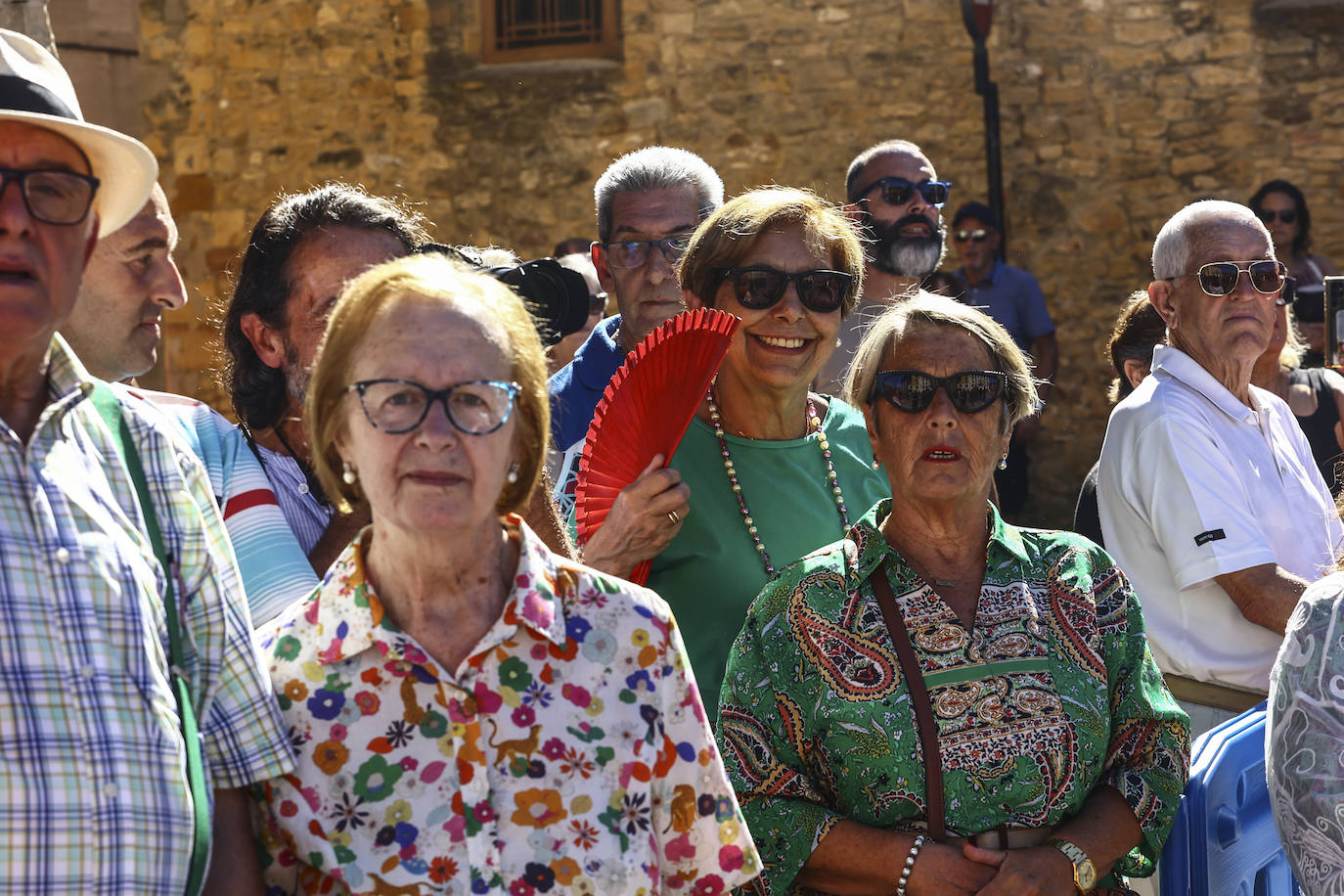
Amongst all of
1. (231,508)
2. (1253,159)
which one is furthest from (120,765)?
(1253,159)

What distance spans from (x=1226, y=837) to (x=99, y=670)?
2.14 meters

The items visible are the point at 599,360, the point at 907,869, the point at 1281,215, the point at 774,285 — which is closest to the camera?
the point at 907,869

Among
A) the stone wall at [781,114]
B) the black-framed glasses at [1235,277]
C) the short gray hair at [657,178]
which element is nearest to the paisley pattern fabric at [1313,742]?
the black-framed glasses at [1235,277]

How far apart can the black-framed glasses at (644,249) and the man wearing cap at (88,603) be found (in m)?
2.09

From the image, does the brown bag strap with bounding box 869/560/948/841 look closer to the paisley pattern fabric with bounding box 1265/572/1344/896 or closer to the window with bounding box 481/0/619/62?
the paisley pattern fabric with bounding box 1265/572/1344/896

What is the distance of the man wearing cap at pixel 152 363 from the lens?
7.95 feet

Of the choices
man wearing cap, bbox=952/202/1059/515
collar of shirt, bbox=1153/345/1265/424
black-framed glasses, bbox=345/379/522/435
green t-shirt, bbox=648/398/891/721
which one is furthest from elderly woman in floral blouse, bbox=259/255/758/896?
man wearing cap, bbox=952/202/1059/515

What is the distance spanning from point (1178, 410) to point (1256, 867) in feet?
4.43

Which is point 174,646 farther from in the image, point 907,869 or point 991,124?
point 991,124

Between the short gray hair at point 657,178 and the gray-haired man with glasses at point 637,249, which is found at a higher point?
the short gray hair at point 657,178

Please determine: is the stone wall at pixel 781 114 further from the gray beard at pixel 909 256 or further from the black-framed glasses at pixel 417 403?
the black-framed glasses at pixel 417 403

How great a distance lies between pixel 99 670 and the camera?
1690mm

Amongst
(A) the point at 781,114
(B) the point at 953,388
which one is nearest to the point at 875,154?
(B) the point at 953,388

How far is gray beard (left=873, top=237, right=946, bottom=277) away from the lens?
5289mm
